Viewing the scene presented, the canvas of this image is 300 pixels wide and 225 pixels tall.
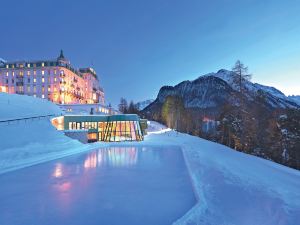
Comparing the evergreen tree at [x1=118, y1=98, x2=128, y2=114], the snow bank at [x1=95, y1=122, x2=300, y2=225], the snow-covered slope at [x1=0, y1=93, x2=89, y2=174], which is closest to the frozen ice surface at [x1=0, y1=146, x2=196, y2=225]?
the snow bank at [x1=95, y1=122, x2=300, y2=225]

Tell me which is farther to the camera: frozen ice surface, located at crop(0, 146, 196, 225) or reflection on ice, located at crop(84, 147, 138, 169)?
reflection on ice, located at crop(84, 147, 138, 169)

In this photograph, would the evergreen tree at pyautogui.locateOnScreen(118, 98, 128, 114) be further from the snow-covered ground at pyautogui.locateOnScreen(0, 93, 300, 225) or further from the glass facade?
the snow-covered ground at pyautogui.locateOnScreen(0, 93, 300, 225)

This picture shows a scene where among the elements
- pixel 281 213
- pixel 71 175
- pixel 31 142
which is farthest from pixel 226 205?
pixel 31 142

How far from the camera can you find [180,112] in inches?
3093

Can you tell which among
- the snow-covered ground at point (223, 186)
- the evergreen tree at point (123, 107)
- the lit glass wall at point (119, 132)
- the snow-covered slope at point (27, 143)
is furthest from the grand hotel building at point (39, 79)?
the snow-covered ground at point (223, 186)

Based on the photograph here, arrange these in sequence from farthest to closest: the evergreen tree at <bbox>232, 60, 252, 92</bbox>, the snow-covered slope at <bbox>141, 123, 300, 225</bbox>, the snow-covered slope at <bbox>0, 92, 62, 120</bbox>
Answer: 1. the evergreen tree at <bbox>232, 60, 252, 92</bbox>
2. the snow-covered slope at <bbox>0, 92, 62, 120</bbox>
3. the snow-covered slope at <bbox>141, 123, 300, 225</bbox>

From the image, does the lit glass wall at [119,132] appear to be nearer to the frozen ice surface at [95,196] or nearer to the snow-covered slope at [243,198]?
the frozen ice surface at [95,196]

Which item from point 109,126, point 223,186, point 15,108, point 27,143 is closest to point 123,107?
point 109,126

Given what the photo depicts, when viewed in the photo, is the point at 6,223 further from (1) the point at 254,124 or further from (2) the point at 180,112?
(2) the point at 180,112

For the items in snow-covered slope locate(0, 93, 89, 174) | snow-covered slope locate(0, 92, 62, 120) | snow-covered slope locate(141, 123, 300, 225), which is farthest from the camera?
snow-covered slope locate(0, 92, 62, 120)

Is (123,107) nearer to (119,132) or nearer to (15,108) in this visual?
(119,132)

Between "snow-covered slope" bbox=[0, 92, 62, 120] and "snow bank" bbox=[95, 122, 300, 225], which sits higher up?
"snow-covered slope" bbox=[0, 92, 62, 120]

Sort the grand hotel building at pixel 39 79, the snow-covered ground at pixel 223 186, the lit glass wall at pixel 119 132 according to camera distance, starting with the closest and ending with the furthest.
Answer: the snow-covered ground at pixel 223 186 < the lit glass wall at pixel 119 132 < the grand hotel building at pixel 39 79

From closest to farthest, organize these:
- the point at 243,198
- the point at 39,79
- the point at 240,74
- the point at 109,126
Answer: the point at 243,198 < the point at 240,74 < the point at 109,126 < the point at 39,79
